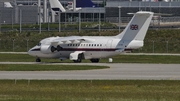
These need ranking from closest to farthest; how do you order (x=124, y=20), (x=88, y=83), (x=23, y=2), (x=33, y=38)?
(x=88, y=83) → (x=33, y=38) → (x=124, y=20) → (x=23, y=2)

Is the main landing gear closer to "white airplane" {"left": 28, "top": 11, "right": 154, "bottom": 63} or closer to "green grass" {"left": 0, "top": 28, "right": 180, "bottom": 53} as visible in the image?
"white airplane" {"left": 28, "top": 11, "right": 154, "bottom": 63}

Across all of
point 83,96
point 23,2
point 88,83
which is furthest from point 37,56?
point 23,2

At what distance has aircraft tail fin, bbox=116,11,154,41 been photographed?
58656mm

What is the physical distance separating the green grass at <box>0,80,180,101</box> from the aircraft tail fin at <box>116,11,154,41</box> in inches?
801

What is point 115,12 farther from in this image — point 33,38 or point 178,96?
point 178,96

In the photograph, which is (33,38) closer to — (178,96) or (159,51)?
(159,51)

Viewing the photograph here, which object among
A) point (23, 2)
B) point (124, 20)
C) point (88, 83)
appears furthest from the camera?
point (23, 2)

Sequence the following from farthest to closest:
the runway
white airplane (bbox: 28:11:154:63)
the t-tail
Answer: white airplane (bbox: 28:11:154:63) < the t-tail < the runway

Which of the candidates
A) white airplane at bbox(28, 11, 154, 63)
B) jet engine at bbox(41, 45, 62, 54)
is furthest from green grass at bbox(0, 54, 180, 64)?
jet engine at bbox(41, 45, 62, 54)

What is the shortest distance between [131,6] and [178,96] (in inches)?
3739

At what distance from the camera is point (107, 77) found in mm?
41656

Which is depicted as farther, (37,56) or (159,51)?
(159,51)

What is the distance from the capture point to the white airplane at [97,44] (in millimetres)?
58594

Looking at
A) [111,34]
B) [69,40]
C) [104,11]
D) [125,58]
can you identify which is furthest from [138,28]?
[104,11]
